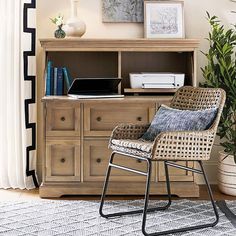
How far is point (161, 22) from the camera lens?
400cm

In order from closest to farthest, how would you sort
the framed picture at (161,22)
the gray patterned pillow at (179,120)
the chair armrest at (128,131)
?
the gray patterned pillow at (179,120), the chair armrest at (128,131), the framed picture at (161,22)

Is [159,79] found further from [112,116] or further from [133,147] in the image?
[133,147]

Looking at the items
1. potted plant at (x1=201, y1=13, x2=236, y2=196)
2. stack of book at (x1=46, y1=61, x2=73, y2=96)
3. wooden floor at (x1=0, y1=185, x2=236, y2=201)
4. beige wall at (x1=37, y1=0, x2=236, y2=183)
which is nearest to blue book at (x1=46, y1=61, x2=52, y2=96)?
stack of book at (x1=46, y1=61, x2=73, y2=96)

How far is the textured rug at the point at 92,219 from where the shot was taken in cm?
282

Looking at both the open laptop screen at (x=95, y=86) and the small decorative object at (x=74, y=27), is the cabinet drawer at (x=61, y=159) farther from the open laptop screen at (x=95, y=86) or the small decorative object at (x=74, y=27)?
the small decorative object at (x=74, y=27)

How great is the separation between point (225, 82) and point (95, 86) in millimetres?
941

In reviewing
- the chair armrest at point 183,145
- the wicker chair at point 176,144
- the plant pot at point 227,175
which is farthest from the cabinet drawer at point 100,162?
the chair armrest at point 183,145

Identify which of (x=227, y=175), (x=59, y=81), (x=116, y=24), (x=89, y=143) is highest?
(x=116, y=24)

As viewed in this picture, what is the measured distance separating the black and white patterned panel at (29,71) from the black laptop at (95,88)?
36 cm

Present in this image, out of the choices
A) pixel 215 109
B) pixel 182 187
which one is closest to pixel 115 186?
pixel 182 187

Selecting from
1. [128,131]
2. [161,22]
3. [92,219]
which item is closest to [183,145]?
[128,131]

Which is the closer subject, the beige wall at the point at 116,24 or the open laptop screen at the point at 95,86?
the open laptop screen at the point at 95,86

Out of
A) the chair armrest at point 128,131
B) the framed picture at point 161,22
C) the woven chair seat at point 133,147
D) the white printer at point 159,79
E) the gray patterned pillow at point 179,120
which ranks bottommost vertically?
the woven chair seat at point 133,147

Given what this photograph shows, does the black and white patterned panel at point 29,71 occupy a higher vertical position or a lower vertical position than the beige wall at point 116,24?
lower
